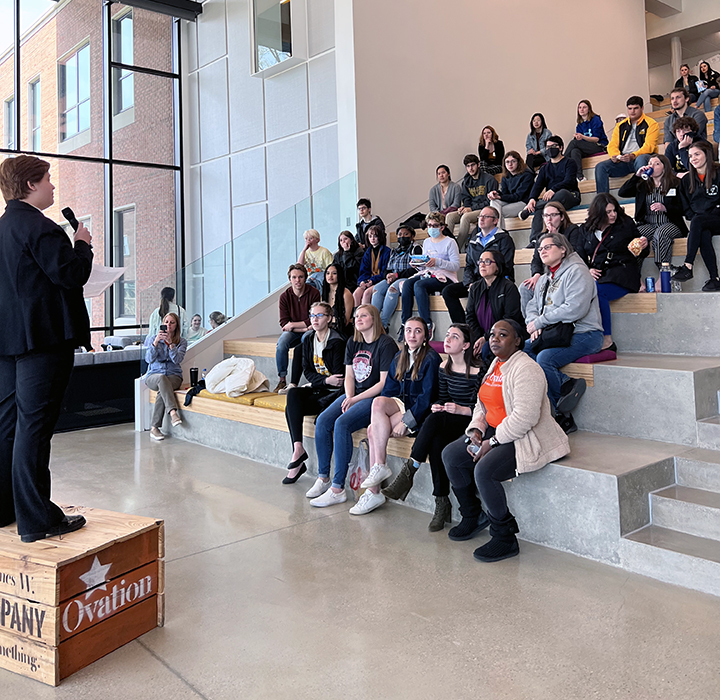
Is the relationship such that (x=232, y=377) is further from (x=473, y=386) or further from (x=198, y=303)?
(x=473, y=386)

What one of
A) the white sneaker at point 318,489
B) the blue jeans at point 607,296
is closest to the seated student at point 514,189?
the blue jeans at point 607,296

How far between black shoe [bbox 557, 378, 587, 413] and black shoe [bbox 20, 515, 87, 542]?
2.87 m

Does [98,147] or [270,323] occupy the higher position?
[98,147]

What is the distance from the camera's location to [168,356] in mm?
7184

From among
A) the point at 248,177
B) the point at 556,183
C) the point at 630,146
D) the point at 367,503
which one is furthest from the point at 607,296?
the point at 248,177

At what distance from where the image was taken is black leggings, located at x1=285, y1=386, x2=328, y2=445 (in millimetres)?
5117

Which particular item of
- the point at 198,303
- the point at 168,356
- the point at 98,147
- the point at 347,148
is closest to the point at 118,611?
the point at 168,356

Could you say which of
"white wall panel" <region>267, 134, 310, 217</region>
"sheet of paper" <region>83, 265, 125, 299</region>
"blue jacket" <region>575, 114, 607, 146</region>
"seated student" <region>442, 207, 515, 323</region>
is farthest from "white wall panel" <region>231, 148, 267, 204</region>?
"sheet of paper" <region>83, 265, 125, 299</region>

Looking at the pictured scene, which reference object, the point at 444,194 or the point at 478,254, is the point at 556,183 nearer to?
the point at 444,194

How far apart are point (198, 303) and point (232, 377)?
1.75m

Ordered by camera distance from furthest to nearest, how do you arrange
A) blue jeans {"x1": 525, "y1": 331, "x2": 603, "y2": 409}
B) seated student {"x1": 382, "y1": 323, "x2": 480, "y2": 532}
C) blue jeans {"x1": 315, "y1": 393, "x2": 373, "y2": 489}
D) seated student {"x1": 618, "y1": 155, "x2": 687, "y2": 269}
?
seated student {"x1": 618, "y1": 155, "x2": 687, "y2": 269} < blue jeans {"x1": 315, "y1": 393, "x2": 373, "y2": 489} < blue jeans {"x1": 525, "y1": 331, "x2": 603, "y2": 409} < seated student {"x1": 382, "y1": 323, "x2": 480, "y2": 532}

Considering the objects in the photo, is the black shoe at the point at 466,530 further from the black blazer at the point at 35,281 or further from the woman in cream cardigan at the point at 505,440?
the black blazer at the point at 35,281

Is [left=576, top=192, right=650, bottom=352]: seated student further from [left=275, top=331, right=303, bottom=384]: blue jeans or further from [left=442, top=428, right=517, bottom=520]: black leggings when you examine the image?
[left=275, top=331, right=303, bottom=384]: blue jeans

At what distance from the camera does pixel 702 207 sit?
17.9 ft
